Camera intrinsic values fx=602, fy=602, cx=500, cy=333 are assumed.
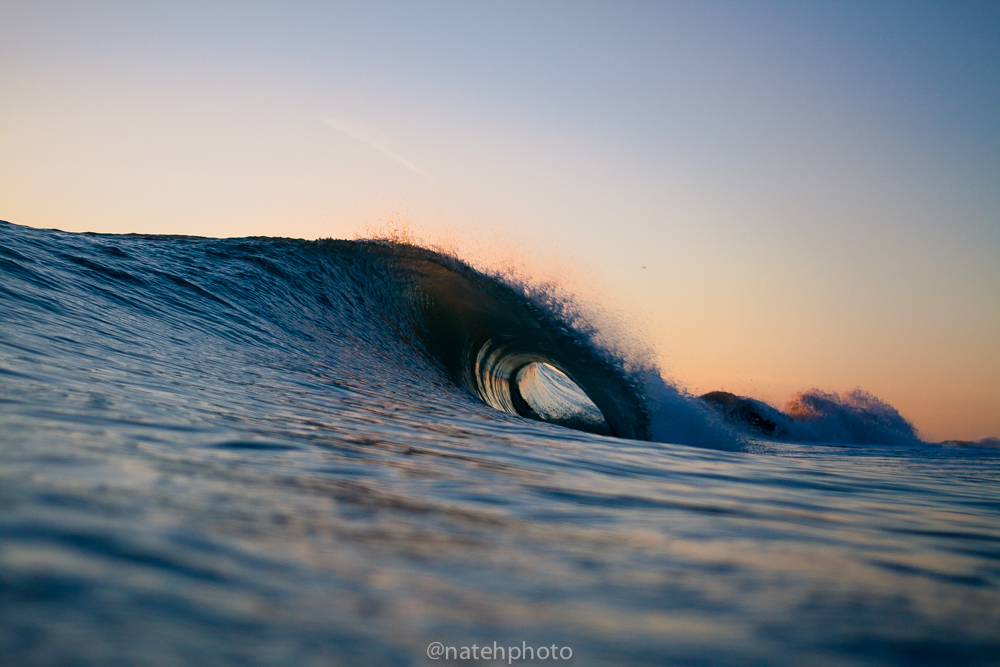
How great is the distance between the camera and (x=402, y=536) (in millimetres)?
1178

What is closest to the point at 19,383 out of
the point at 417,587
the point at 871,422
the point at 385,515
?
the point at 385,515

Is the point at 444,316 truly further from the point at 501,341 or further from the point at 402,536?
the point at 402,536

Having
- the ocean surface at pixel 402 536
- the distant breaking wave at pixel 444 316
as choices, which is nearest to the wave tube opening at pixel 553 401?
the distant breaking wave at pixel 444 316

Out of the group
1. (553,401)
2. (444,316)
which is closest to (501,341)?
(444,316)

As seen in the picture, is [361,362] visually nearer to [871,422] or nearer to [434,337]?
[434,337]

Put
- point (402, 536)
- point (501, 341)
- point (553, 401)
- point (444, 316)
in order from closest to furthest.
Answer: point (402, 536) → point (444, 316) → point (501, 341) → point (553, 401)

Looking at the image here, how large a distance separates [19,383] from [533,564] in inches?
76.8

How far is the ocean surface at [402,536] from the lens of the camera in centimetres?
76

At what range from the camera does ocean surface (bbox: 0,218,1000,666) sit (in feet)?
2.50

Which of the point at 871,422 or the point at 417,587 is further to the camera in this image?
the point at 871,422

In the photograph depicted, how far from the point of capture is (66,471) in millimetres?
1244

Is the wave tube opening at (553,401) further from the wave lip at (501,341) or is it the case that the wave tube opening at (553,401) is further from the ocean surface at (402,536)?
the ocean surface at (402,536)

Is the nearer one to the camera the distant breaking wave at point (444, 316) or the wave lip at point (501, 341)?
the distant breaking wave at point (444, 316)

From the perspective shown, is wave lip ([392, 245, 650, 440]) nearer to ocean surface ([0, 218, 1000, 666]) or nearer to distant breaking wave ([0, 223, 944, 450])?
distant breaking wave ([0, 223, 944, 450])
